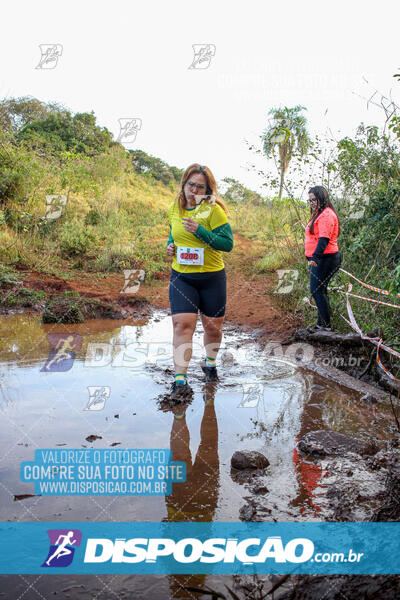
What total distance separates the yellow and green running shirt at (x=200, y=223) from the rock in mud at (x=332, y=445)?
1.67 metres

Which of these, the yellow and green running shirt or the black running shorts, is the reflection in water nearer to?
the black running shorts

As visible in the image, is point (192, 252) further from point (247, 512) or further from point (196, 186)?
point (247, 512)

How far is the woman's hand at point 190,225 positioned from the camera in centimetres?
383

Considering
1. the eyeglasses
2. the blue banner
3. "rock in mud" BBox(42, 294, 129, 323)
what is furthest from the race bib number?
"rock in mud" BBox(42, 294, 129, 323)

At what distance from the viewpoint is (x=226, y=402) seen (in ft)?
13.2

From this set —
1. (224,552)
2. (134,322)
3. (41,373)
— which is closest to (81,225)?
(134,322)

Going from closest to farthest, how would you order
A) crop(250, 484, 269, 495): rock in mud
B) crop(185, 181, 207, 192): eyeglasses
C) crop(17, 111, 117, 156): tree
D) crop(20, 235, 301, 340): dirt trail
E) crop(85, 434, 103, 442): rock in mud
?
crop(250, 484, 269, 495): rock in mud < crop(85, 434, 103, 442): rock in mud < crop(185, 181, 207, 192): eyeglasses < crop(20, 235, 301, 340): dirt trail < crop(17, 111, 117, 156): tree

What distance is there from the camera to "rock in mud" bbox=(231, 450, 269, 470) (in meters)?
2.83

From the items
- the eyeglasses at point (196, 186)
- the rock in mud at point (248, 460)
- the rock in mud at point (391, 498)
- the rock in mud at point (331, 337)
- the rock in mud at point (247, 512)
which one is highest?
the eyeglasses at point (196, 186)

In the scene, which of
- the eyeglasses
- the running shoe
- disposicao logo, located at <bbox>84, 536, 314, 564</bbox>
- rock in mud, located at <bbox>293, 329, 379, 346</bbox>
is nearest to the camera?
disposicao logo, located at <bbox>84, 536, 314, 564</bbox>

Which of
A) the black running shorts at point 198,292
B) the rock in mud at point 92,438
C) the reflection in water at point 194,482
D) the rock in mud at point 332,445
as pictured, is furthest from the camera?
the black running shorts at point 198,292

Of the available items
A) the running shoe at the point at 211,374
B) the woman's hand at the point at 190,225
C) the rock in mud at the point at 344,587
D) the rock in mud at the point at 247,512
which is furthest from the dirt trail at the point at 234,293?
the rock in mud at the point at 344,587

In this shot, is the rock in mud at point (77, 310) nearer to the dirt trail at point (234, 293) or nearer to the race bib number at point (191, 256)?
the dirt trail at point (234, 293)

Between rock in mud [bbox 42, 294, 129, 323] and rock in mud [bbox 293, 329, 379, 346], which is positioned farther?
rock in mud [bbox 42, 294, 129, 323]
